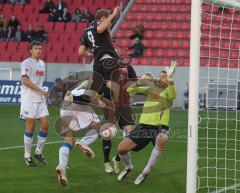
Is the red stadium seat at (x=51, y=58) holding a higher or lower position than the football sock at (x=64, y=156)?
higher

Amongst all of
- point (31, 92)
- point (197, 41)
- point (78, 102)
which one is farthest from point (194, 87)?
point (31, 92)

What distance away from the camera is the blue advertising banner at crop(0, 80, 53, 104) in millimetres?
28344

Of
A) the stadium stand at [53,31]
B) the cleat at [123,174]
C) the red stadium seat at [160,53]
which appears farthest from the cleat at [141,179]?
the red stadium seat at [160,53]

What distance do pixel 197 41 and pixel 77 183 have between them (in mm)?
3257

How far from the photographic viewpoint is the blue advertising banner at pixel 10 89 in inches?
1116

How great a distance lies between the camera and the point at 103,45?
35.0 feet

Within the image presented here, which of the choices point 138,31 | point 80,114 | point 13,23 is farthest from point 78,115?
point 13,23

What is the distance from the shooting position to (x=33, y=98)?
12.1 metres

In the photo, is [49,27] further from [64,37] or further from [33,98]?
[33,98]

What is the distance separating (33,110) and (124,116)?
5.83ft

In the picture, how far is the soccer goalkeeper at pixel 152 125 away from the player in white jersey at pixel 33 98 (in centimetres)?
208

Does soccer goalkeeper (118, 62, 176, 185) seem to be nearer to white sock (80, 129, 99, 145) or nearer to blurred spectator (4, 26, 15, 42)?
white sock (80, 129, 99, 145)

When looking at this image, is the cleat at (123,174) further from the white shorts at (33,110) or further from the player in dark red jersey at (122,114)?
the white shorts at (33,110)

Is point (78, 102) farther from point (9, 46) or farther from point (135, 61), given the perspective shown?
point (9, 46)
